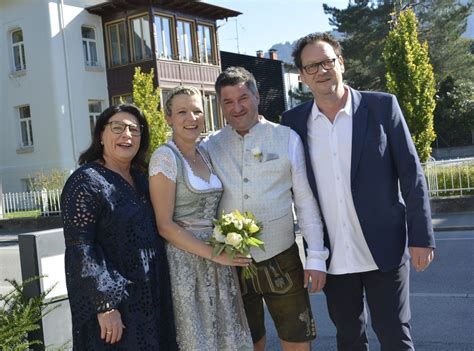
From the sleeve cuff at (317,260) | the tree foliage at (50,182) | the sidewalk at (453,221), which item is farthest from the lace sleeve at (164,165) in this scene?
the tree foliage at (50,182)

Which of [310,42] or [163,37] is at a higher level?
[163,37]

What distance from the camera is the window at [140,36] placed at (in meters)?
22.7

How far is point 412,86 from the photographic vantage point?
15.5 metres

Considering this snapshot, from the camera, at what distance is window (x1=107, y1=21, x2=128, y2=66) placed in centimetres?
2325

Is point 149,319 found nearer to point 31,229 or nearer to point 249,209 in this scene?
point 249,209

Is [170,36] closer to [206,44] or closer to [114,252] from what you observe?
[206,44]

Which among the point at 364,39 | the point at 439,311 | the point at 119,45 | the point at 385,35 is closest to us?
the point at 439,311

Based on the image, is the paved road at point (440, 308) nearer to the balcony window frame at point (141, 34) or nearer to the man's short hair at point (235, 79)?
the man's short hair at point (235, 79)

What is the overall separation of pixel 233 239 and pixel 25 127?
2193 cm

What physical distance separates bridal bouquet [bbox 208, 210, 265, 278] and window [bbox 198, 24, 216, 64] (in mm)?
22442

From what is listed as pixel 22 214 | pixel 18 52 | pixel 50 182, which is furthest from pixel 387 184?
pixel 18 52

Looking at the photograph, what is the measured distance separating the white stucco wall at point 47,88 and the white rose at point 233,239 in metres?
19.7

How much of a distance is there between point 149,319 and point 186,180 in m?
0.78

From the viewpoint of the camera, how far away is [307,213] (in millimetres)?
3266
